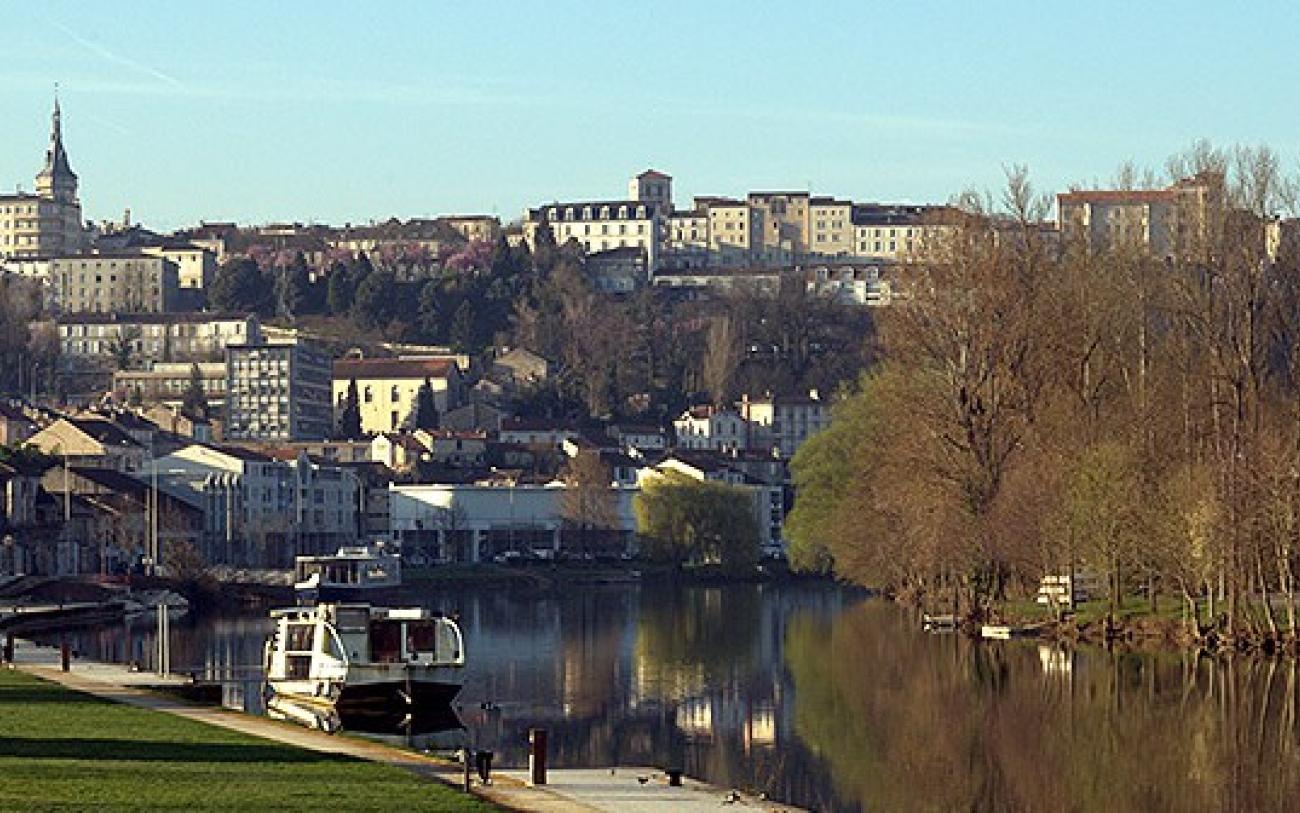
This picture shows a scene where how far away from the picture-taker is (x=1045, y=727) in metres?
45.9

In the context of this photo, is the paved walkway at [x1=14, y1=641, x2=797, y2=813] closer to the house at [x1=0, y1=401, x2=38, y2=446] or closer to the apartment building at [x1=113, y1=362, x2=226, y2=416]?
the house at [x1=0, y1=401, x2=38, y2=446]

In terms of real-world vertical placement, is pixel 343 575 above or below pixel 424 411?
below

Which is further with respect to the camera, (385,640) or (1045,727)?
(385,640)

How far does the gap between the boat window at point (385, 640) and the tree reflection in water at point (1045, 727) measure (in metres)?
7.88

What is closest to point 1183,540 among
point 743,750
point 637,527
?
point 743,750

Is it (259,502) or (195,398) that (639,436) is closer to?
(195,398)

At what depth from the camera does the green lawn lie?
27016 millimetres

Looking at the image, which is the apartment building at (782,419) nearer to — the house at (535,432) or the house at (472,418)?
the house at (535,432)

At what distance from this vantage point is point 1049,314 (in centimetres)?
7112

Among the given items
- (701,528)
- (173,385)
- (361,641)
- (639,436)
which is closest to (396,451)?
(639,436)

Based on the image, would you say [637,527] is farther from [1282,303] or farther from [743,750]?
[743,750]

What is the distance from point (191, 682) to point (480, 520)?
100.0 m

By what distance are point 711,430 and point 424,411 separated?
20.7 metres

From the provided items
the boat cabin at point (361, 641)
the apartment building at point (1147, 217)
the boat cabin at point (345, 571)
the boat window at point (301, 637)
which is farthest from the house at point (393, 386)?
the boat cabin at point (361, 641)
